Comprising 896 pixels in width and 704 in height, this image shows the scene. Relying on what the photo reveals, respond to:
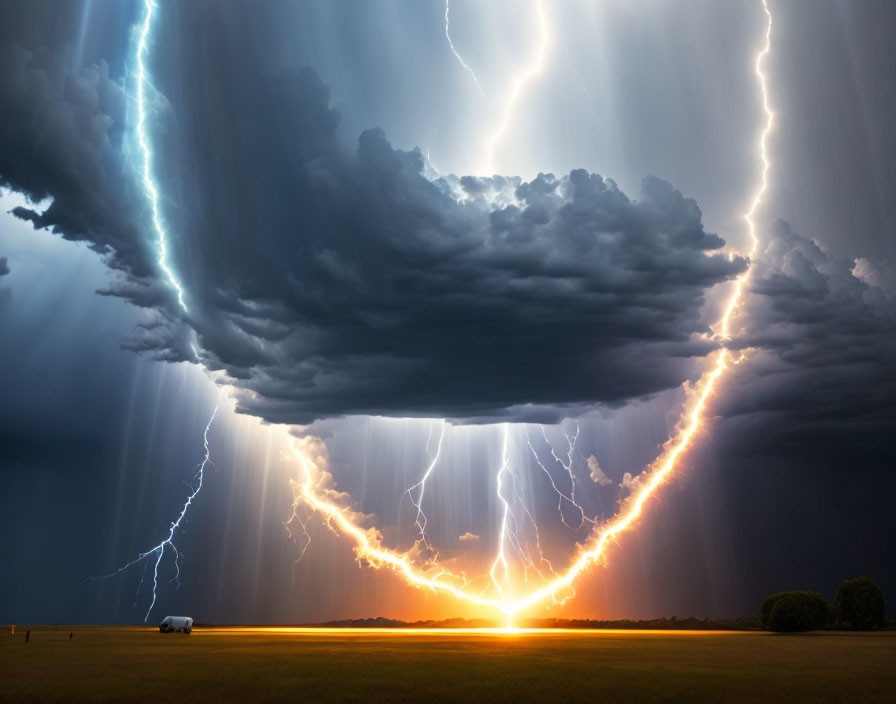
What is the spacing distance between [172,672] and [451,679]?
37.5 ft

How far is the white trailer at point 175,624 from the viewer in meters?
83.4

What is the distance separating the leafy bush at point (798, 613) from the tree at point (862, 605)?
8272 mm

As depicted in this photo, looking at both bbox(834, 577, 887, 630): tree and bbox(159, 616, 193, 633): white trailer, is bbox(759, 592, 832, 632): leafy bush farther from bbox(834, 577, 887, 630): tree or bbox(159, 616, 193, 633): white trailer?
bbox(159, 616, 193, 633): white trailer

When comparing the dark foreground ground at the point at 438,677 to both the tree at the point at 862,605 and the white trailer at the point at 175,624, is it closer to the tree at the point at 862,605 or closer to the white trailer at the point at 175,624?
the white trailer at the point at 175,624

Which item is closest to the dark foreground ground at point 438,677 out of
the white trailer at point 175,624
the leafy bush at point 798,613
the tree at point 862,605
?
the white trailer at point 175,624

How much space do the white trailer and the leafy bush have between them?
66757 millimetres

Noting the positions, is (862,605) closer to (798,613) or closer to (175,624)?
(798,613)

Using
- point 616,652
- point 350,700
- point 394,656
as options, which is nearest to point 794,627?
point 616,652

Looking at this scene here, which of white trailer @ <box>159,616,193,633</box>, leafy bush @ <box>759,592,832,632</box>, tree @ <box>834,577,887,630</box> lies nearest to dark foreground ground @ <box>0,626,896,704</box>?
white trailer @ <box>159,616,193,633</box>

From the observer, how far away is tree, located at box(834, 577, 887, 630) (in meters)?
104

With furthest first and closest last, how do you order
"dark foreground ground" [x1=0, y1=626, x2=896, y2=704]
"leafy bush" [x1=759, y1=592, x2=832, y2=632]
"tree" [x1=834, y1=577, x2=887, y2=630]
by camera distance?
"tree" [x1=834, y1=577, x2=887, y2=630] < "leafy bush" [x1=759, y1=592, x2=832, y2=632] < "dark foreground ground" [x1=0, y1=626, x2=896, y2=704]

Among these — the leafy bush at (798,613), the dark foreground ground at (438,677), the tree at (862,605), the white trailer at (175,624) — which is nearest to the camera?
the dark foreground ground at (438,677)

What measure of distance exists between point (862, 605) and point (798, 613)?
15.0m

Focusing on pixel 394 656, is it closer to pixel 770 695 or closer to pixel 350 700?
pixel 350 700
